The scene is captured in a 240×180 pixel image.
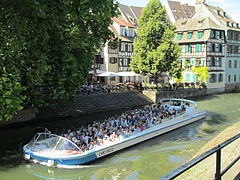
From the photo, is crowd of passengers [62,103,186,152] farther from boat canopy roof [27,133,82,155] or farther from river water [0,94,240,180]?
river water [0,94,240,180]

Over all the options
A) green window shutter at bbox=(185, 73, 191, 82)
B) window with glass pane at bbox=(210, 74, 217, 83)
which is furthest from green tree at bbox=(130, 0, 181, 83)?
window with glass pane at bbox=(210, 74, 217, 83)

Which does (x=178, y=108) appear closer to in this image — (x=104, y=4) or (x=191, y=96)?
(x=104, y=4)

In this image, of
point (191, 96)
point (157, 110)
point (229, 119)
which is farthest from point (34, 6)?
point (191, 96)

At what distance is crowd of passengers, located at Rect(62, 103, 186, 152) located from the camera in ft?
49.5

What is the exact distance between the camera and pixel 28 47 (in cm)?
1448

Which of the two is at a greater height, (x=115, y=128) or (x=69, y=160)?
(x=115, y=128)

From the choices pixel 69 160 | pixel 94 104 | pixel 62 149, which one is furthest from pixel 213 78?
pixel 69 160

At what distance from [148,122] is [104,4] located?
8.35 metres

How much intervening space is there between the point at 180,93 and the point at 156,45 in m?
7.43

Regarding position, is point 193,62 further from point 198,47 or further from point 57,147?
point 57,147

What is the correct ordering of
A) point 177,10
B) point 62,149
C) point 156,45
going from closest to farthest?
1. point 62,149
2. point 156,45
3. point 177,10

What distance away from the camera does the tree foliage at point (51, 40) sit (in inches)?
527

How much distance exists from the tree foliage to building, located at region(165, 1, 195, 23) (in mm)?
43862

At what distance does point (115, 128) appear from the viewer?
17.2 meters
